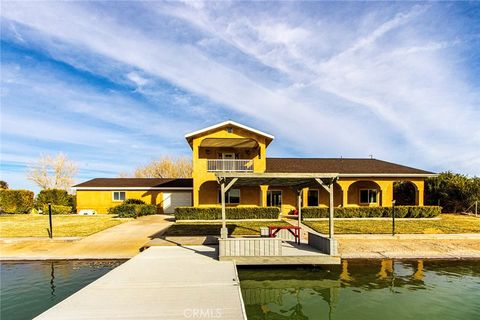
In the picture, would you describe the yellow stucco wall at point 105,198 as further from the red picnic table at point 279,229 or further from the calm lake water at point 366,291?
the calm lake water at point 366,291

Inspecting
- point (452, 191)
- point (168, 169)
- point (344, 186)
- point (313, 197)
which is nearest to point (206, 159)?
point (313, 197)

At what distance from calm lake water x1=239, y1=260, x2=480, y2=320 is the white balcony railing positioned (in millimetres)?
15088

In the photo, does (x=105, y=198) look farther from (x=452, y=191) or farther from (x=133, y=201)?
(x=452, y=191)

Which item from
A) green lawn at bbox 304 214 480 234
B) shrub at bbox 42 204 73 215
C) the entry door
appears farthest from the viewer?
shrub at bbox 42 204 73 215

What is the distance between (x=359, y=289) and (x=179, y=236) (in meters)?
10.5

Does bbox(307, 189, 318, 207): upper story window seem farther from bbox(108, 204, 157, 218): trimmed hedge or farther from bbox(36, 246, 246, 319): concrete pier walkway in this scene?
bbox(36, 246, 246, 319): concrete pier walkway

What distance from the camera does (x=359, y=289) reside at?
9.45m

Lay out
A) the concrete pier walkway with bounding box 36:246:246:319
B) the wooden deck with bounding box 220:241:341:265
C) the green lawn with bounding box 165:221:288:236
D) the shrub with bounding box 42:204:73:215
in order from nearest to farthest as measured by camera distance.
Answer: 1. the concrete pier walkway with bounding box 36:246:246:319
2. the wooden deck with bounding box 220:241:341:265
3. the green lawn with bounding box 165:221:288:236
4. the shrub with bounding box 42:204:73:215

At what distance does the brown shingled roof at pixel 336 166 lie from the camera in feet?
91.5

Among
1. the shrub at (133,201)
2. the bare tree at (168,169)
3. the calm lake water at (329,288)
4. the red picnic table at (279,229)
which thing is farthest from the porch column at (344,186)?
the bare tree at (168,169)

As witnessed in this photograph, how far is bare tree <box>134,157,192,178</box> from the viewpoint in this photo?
199ft

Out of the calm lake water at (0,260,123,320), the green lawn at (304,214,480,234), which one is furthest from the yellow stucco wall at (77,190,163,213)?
the calm lake water at (0,260,123,320)

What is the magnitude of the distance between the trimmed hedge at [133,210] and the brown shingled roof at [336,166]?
1221 cm

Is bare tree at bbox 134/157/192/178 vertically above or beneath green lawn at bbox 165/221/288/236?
above
